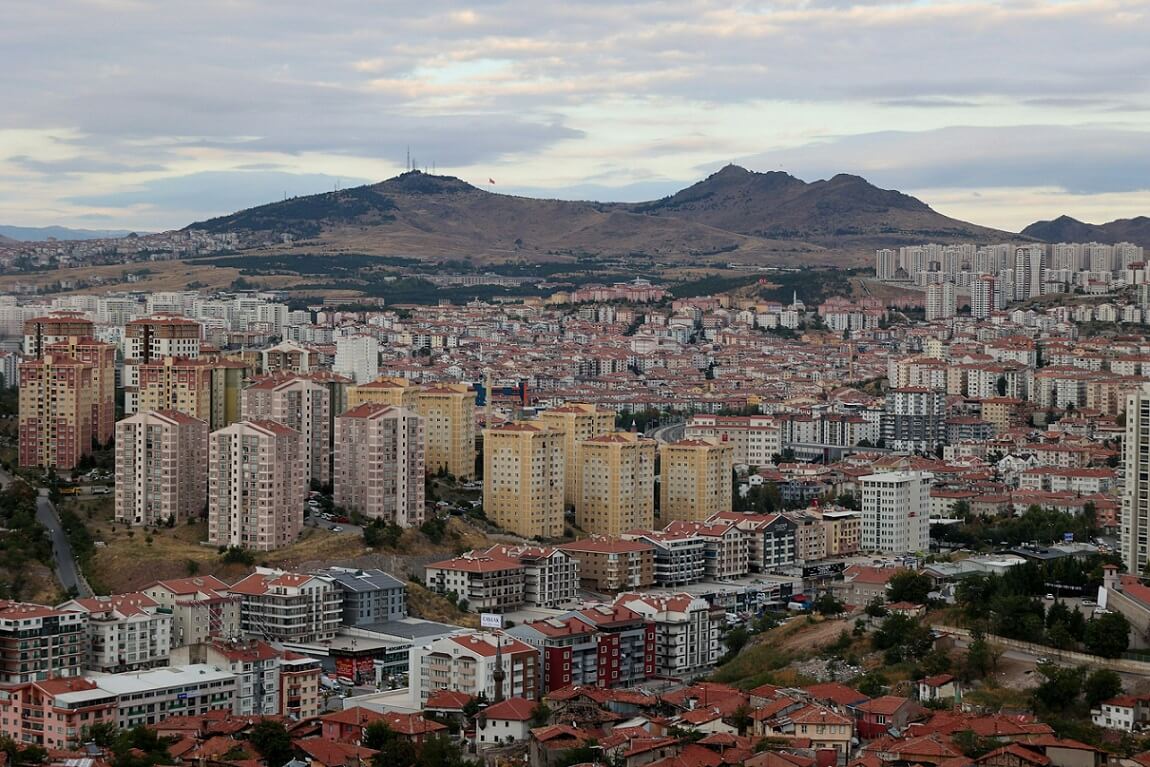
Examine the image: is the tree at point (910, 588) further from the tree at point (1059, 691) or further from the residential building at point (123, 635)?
the residential building at point (123, 635)

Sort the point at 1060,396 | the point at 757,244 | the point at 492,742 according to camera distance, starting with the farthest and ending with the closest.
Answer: the point at 757,244 → the point at 1060,396 → the point at 492,742

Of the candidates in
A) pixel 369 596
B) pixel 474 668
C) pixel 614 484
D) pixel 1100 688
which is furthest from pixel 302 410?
pixel 1100 688

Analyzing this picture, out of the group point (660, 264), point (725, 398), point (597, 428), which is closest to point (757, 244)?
point (660, 264)

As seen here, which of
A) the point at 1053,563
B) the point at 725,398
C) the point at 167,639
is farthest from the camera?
the point at 725,398

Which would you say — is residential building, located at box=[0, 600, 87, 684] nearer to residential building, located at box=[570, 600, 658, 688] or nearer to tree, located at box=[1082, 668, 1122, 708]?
residential building, located at box=[570, 600, 658, 688]

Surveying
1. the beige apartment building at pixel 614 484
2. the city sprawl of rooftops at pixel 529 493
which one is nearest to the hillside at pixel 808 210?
the city sprawl of rooftops at pixel 529 493

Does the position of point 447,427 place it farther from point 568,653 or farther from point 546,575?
point 568,653

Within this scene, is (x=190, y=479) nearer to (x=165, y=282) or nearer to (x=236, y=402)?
(x=236, y=402)
